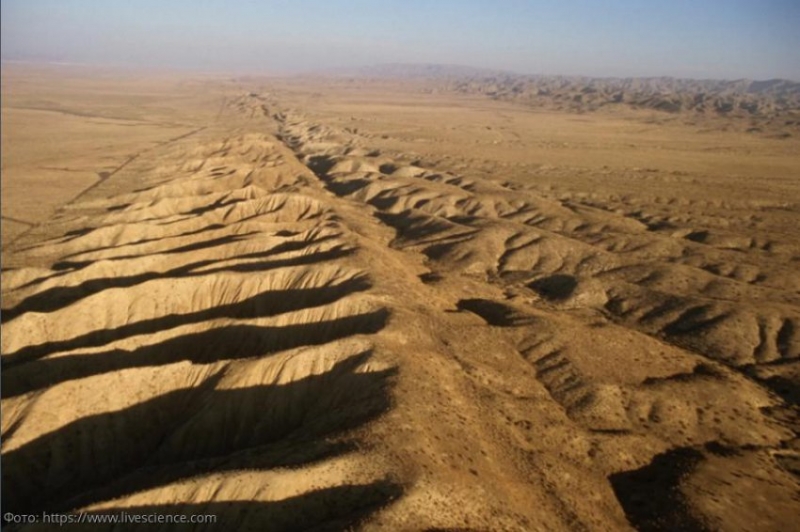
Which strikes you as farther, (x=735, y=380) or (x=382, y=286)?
(x=382, y=286)

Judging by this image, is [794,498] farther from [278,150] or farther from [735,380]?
[278,150]

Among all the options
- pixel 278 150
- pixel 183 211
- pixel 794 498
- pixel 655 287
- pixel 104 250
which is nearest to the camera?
pixel 794 498

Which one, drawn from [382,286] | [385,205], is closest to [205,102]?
[385,205]

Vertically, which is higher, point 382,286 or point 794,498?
point 382,286

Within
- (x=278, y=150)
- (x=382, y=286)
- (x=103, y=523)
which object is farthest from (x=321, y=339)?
(x=278, y=150)

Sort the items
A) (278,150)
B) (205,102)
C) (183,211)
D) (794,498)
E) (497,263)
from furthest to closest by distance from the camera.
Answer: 1. (205,102)
2. (278,150)
3. (183,211)
4. (497,263)
5. (794,498)

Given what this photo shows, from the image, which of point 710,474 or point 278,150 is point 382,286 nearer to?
point 710,474
